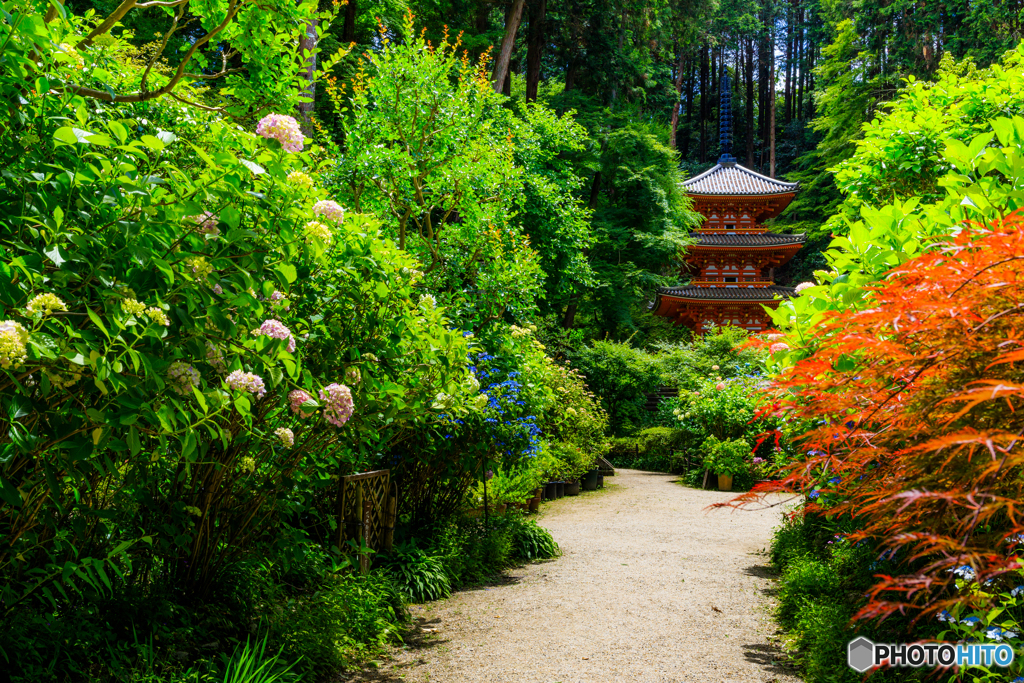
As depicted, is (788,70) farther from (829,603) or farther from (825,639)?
(825,639)

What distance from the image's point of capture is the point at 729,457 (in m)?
12.2

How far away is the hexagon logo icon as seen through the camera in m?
3.04

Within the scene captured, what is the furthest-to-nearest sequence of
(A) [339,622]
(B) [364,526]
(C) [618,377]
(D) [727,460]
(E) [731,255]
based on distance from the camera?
(E) [731,255]
(C) [618,377]
(D) [727,460]
(B) [364,526]
(A) [339,622]

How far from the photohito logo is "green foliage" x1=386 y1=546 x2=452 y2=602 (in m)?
2.81

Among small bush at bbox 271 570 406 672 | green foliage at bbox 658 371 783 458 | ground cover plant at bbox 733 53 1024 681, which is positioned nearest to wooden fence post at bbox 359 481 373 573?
small bush at bbox 271 570 406 672

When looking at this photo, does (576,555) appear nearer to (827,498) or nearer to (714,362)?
(827,498)

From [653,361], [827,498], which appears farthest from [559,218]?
[827,498]

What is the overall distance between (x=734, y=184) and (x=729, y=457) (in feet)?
46.2

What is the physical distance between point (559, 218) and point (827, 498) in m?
10.7

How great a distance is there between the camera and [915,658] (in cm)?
280

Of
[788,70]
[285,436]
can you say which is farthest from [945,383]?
[788,70]

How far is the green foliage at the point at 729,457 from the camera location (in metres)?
12.1

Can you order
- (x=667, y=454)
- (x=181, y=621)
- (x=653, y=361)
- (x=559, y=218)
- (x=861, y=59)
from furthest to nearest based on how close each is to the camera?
(x=861, y=59) < (x=653, y=361) < (x=667, y=454) < (x=559, y=218) < (x=181, y=621)

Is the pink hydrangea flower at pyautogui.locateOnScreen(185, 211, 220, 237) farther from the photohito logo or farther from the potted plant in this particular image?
the potted plant
